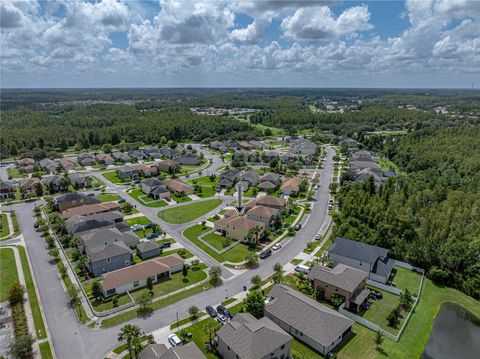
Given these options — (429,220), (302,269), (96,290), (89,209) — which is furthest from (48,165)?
(429,220)

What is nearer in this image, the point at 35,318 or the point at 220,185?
the point at 35,318

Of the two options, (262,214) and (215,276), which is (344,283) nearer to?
(215,276)

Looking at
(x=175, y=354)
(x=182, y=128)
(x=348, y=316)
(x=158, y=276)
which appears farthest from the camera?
(x=182, y=128)

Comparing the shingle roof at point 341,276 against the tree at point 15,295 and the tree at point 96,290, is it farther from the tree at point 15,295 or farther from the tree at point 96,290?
the tree at point 15,295

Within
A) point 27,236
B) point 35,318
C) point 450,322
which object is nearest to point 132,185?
point 27,236

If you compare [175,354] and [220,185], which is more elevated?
[175,354]

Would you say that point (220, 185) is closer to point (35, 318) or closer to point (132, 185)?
point (132, 185)
